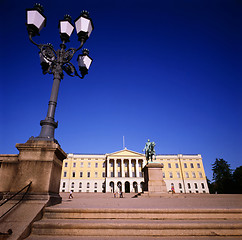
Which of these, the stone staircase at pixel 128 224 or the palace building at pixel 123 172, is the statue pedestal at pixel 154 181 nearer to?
the stone staircase at pixel 128 224

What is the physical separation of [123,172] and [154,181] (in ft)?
149

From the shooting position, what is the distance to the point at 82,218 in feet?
12.1

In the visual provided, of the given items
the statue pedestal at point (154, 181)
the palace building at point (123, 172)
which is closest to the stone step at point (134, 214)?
the statue pedestal at point (154, 181)

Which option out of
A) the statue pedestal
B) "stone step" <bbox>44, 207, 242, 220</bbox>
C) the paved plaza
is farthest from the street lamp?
the statue pedestal

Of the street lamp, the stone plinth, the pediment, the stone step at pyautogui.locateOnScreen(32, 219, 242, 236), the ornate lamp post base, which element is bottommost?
the stone step at pyautogui.locateOnScreen(32, 219, 242, 236)

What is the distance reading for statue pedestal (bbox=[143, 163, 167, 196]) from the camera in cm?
1394

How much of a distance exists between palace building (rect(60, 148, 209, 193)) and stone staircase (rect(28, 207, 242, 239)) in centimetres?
5507

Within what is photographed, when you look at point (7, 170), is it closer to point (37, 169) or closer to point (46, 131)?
point (37, 169)

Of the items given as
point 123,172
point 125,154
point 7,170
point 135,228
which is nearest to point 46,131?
point 7,170

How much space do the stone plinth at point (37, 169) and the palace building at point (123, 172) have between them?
54.9 meters

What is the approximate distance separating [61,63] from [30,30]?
127 centimetres

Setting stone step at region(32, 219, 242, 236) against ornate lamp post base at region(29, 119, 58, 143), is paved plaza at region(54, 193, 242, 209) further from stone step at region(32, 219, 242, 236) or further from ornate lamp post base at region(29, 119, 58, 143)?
ornate lamp post base at region(29, 119, 58, 143)

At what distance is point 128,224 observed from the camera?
3254 mm

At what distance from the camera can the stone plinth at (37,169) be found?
400 cm
